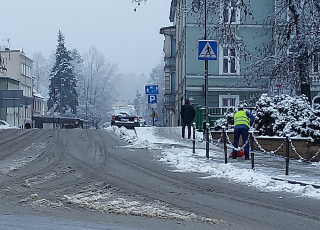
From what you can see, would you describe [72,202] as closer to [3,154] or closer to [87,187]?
[87,187]

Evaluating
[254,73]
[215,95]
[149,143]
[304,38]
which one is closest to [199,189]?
[149,143]

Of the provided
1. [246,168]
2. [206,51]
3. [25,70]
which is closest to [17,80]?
[25,70]

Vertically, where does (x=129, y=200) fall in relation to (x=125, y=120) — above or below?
below

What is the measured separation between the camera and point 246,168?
14148 millimetres

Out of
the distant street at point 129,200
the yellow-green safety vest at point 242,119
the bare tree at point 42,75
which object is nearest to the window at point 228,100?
the yellow-green safety vest at point 242,119

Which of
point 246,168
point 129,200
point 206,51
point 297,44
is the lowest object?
point 129,200

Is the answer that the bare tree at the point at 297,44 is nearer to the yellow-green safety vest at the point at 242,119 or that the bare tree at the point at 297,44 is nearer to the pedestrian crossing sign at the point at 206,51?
the pedestrian crossing sign at the point at 206,51

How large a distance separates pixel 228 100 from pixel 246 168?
24669 millimetres

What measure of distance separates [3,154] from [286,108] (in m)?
9.52

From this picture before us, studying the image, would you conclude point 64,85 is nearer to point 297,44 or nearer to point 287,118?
point 297,44

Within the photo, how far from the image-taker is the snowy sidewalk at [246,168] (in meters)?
11.3

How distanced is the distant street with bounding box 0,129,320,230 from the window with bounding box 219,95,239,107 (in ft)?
74.9

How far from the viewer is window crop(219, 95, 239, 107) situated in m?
38.4

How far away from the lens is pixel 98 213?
862 centimetres
